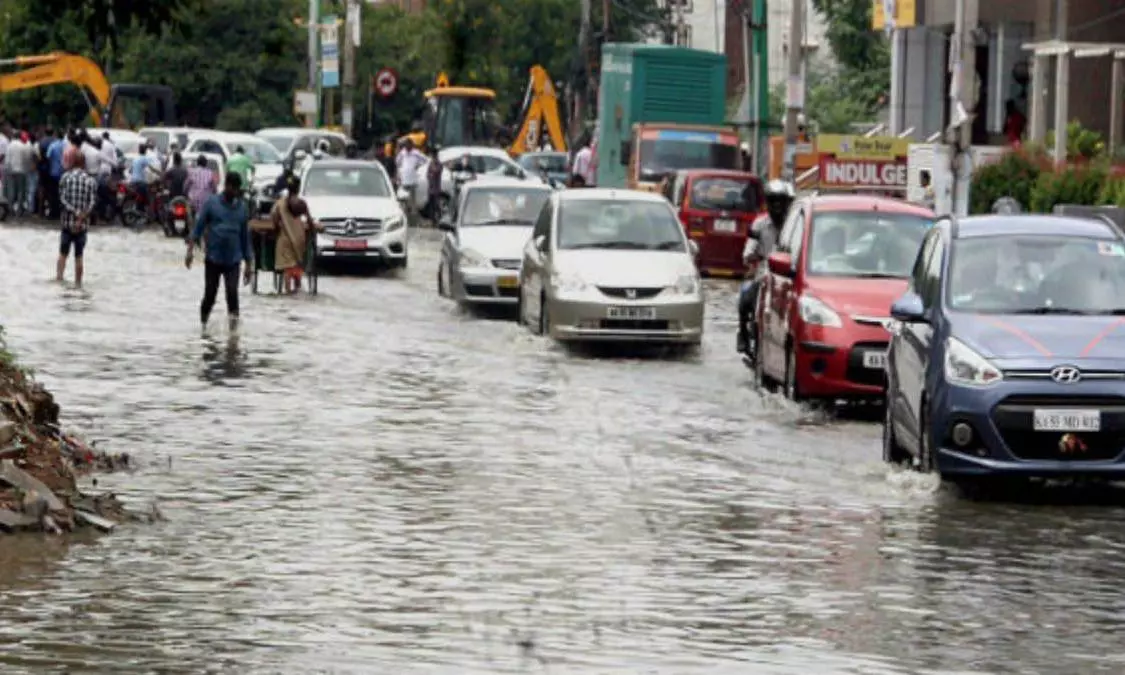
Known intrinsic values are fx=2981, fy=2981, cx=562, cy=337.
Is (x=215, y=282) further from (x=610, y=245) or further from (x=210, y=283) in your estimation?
(x=610, y=245)

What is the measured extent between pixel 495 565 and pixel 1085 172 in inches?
970

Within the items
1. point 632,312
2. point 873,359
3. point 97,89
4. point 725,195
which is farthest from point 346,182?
point 97,89

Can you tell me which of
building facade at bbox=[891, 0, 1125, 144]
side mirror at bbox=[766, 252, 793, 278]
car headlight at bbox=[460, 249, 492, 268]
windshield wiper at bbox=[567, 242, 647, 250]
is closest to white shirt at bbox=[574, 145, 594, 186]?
building facade at bbox=[891, 0, 1125, 144]

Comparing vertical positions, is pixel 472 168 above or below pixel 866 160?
below

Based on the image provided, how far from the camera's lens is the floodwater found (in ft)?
37.1

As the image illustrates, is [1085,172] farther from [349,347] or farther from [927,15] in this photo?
[927,15]

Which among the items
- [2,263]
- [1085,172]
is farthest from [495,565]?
[2,263]

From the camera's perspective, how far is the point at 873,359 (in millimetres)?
22094

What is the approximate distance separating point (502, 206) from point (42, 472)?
67.3 feet

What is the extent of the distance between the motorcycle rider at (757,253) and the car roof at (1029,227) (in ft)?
23.4

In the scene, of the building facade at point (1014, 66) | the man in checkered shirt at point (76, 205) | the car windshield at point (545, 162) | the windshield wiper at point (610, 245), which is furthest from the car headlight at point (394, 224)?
the car windshield at point (545, 162)

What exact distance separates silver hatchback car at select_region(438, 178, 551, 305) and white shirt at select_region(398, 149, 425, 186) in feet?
77.9

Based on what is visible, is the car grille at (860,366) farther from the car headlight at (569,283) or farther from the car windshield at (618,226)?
the car windshield at (618,226)

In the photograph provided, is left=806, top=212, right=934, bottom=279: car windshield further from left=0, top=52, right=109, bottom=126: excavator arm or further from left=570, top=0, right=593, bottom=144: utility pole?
left=570, top=0, right=593, bottom=144: utility pole
